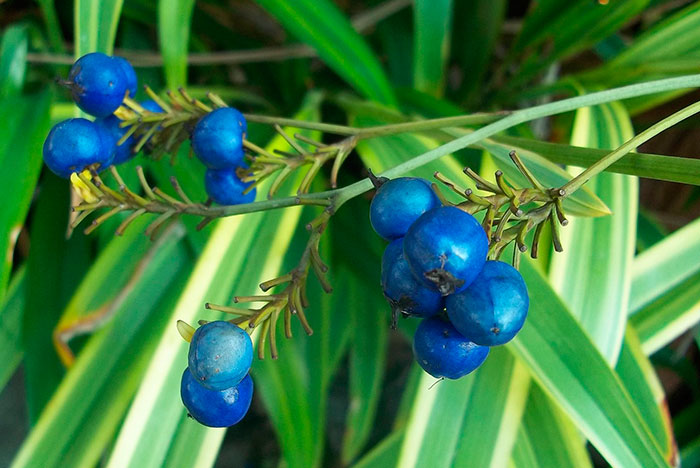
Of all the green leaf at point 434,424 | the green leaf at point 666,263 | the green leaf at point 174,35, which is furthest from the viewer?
the green leaf at point 174,35

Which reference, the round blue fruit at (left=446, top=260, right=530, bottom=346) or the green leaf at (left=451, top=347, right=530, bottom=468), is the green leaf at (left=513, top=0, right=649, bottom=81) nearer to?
the green leaf at (left=451, top=347, right=530, bottom=468)

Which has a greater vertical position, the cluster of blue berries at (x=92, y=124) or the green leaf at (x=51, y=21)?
the green leaf at (x=51, y=21)

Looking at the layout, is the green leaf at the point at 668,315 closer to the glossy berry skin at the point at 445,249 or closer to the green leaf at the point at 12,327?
the glossy berry skin at the point at 445,249

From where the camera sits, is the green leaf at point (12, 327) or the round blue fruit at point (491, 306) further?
the green leaf at point (12, 327)

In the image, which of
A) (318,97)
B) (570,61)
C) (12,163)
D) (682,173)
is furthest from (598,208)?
(570,61)

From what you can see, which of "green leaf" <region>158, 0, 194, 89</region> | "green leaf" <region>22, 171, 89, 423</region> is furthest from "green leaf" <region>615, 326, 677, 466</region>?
"green leaf" <region>22, 171, 89, 423</region>

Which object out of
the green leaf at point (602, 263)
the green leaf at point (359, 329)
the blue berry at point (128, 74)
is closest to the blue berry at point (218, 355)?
the blue berry at point (128, 74)
